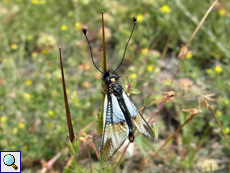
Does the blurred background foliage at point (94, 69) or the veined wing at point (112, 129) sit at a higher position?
the blurred background foliage at point (94, 69)

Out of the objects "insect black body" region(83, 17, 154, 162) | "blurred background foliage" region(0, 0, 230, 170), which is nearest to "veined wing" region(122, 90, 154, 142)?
"insect black body" region(83, 17, 154, 162)

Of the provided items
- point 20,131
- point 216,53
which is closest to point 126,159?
point 20,131

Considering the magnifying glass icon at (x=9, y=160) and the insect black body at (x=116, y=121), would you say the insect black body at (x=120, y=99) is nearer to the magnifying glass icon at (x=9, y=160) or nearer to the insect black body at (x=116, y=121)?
the insect black body at (x=116, y=121)

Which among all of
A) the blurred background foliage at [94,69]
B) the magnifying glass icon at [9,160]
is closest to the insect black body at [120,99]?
the blurred background foliage at [94,69]

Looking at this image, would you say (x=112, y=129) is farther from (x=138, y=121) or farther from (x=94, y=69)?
(x=94, y=69)

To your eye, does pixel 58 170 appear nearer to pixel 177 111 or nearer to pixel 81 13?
pixel 177 111

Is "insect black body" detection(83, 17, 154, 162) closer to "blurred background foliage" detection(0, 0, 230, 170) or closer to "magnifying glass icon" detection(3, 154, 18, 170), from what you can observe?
"blurred background foliage" detection(0, 0, 230, 170)
